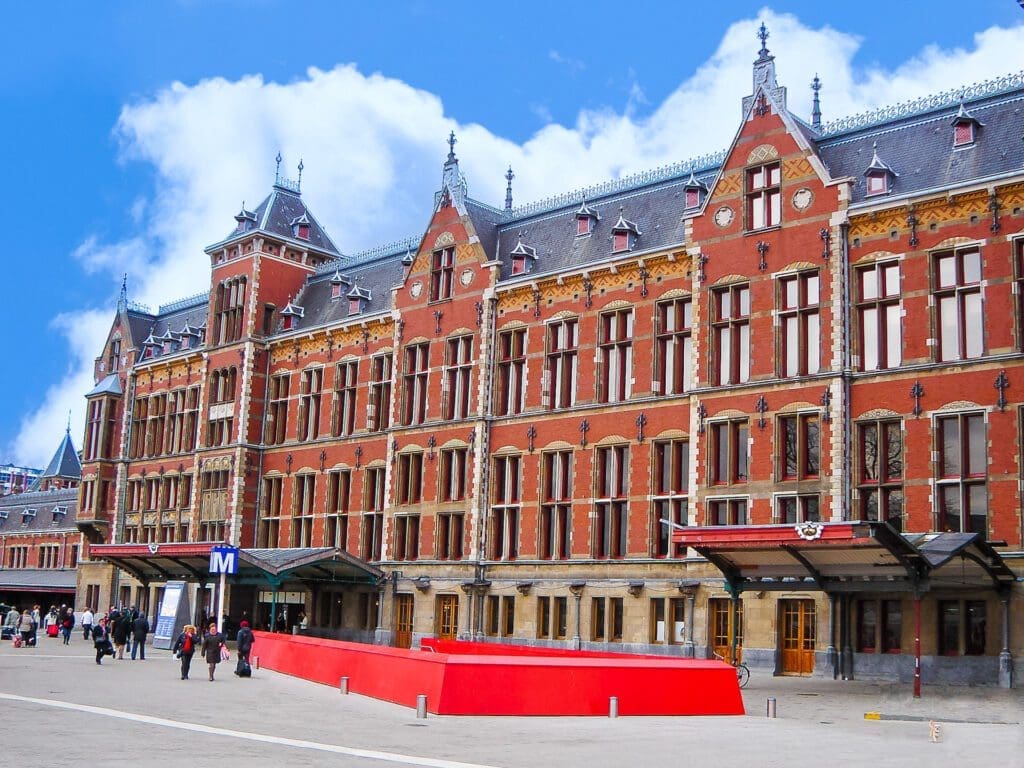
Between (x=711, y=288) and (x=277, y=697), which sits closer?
(x=277, y=697)

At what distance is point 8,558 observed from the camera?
9625 centimetres

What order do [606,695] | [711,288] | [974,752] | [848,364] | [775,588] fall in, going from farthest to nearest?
1. [711,288]
2. [848,364]
3. [775,588]
4. [606,695]
5. [974,752]

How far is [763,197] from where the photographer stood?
3828 cm

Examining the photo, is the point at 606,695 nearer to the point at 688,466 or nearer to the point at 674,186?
the point at 688,466

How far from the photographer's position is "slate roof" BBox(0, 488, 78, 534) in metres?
90.0

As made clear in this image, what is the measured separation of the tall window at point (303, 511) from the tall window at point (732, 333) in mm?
22638

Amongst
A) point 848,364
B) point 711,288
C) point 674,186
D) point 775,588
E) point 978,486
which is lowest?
point 775,588

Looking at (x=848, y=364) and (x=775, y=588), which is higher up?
(x=848, y=364)

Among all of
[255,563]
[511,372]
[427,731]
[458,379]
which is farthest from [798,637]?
[255,563]

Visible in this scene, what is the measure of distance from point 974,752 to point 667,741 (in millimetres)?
4457

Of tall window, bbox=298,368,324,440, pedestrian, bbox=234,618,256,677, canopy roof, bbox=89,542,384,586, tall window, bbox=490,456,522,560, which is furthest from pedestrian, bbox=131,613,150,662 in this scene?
tall window, bbox=298,368,324,440

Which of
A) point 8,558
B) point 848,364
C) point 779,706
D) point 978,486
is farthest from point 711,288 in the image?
point 8,558

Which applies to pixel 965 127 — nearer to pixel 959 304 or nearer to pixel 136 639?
pixel 959 304

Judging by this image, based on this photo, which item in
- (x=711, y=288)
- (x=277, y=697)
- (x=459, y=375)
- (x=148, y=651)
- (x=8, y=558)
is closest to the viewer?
(x=277, y=697)
